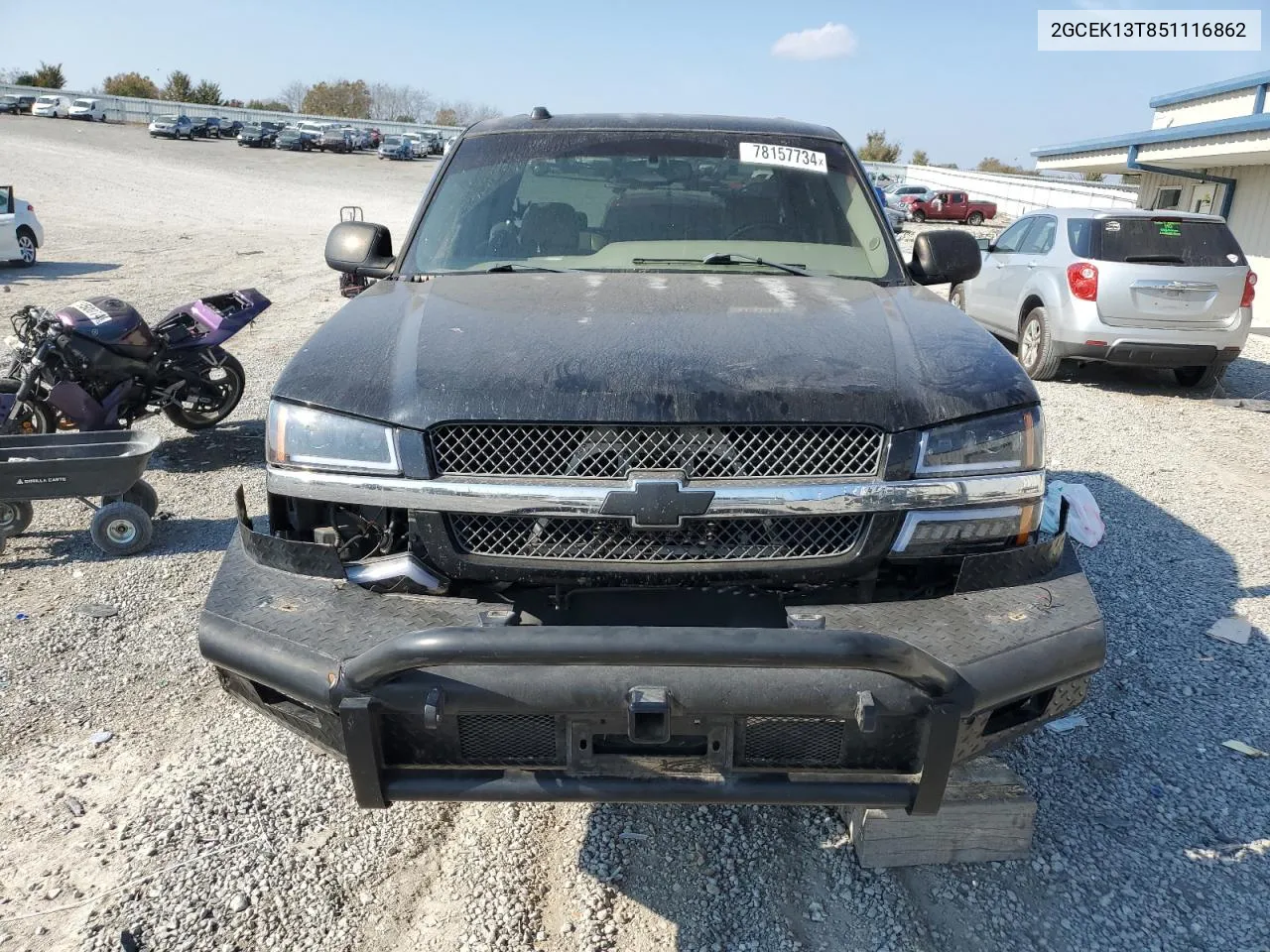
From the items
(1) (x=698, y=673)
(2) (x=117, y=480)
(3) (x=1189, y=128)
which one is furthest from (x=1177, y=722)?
(3) (x=1189, y=128)

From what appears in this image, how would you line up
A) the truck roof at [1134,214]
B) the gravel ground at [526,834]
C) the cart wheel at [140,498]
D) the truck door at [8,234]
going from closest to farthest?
the gravel ground at [526,834]
the cart wheel at [140,498]
the truck roof at [1134,214]
the truck door at [8,234]

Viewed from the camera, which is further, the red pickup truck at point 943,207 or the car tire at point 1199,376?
the red pickup truck at point 943,207

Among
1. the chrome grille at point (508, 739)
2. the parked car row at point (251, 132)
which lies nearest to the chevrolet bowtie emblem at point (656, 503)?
the chrome grille at point (508, 739)

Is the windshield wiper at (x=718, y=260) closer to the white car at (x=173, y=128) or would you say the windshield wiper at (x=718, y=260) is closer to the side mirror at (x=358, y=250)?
the side mirror at (x=358, y=250)

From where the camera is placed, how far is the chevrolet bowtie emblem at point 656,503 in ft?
7.31

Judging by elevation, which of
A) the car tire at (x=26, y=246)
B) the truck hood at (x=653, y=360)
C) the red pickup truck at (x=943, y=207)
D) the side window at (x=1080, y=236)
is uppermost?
the truck hood at (x=653, y=360)

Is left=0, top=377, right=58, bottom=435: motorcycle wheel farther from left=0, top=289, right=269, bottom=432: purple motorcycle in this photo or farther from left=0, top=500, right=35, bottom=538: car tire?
left=0, top=500, right=35, bottom=538: car tire

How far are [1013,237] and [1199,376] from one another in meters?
2.57

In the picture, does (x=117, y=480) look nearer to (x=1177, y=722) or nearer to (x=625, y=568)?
(x=625, y=568)

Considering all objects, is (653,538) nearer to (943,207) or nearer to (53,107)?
(943,207)

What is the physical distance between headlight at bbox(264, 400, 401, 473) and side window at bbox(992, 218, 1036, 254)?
1016cm

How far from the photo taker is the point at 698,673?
6.60ft

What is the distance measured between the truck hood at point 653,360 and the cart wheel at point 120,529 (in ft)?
8.03

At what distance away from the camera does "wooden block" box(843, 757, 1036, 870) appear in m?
2.67
